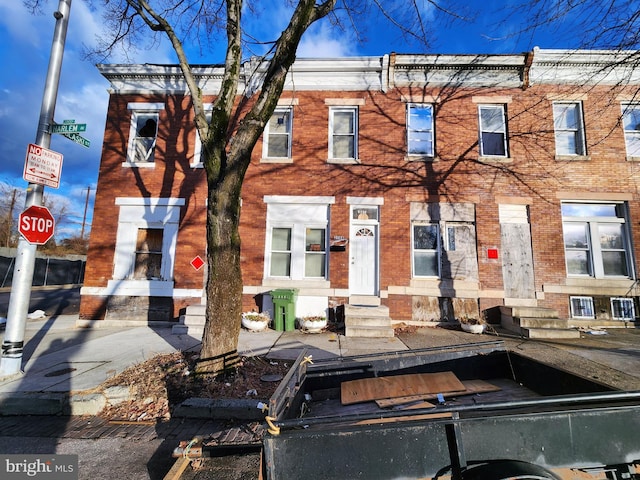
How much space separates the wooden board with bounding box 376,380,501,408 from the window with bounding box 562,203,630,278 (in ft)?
29.2

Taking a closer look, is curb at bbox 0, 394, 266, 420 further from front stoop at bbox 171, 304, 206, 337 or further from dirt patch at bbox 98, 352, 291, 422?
front stoop at bbox 171, 304, 206, 337

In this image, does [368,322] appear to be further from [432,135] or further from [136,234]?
[136,234]

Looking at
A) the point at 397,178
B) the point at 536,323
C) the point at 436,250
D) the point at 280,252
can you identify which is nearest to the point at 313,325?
the point at 280,252

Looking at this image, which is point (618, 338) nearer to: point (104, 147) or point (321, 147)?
point (321, 147)

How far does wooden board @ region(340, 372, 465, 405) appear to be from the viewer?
2.93 m

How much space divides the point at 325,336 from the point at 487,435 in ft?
21.7

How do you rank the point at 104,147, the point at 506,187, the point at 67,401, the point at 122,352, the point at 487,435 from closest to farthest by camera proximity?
the point at 487,435 < the point at 67,401 < the point at 122,352 < the point at 506,187 < the point at 104,147

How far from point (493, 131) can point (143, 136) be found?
40.6 ft

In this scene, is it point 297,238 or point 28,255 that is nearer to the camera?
point 28,255

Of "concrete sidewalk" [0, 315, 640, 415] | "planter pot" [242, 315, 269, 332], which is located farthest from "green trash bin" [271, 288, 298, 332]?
"planter pot" [242, 315, 269, 332]

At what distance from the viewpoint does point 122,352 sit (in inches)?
261

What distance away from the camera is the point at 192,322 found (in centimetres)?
899

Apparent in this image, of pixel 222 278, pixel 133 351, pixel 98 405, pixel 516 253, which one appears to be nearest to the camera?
pixel 98 405

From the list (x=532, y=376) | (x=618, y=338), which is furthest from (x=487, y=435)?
(x=618, y=338)
